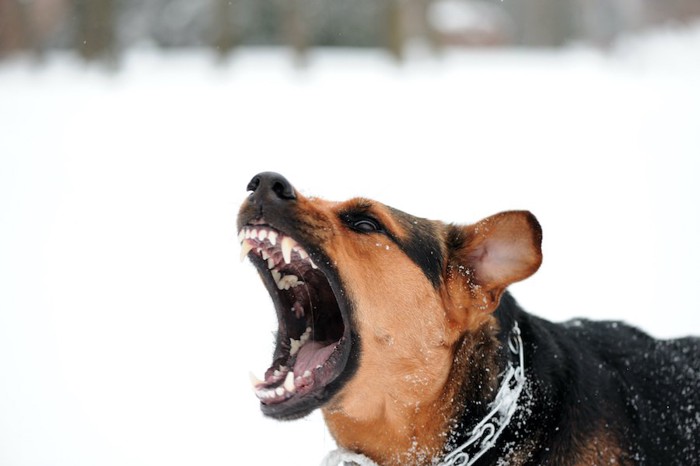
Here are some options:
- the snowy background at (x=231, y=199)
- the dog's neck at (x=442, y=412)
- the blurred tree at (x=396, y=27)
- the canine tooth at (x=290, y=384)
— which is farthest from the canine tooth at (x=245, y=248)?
the blurred tree at (x=396, y=27)

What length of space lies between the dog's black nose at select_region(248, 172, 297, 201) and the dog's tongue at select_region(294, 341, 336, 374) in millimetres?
819

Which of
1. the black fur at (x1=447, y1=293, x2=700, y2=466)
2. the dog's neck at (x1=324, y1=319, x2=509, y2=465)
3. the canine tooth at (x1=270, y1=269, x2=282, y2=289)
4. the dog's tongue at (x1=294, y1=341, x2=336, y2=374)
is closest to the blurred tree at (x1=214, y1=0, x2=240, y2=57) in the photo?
the canine tooth at (x1=270, y1=269, x2=282, y2=289)

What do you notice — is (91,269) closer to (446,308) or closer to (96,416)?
(96,416)

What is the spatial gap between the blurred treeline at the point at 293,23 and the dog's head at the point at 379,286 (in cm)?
1636

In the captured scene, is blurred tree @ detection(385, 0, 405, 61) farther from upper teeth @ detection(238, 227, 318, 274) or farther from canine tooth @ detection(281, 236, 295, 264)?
canine tooth @ detection(281, 236, 295, 264)

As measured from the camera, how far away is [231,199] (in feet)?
34.8

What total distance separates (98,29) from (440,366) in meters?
17.4

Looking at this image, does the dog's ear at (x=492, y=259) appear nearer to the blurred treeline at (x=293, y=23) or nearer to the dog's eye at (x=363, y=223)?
the dog's eye at (x=363, y=223)

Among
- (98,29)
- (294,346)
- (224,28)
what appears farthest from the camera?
(224,28)

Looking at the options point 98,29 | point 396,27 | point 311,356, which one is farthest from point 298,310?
point 396,27

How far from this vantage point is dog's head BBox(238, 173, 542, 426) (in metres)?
3.25

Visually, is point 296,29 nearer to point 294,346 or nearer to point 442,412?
point 294,346

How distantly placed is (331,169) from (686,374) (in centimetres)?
857

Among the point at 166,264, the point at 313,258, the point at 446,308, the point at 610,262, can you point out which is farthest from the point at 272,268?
→ the point at 610,262
